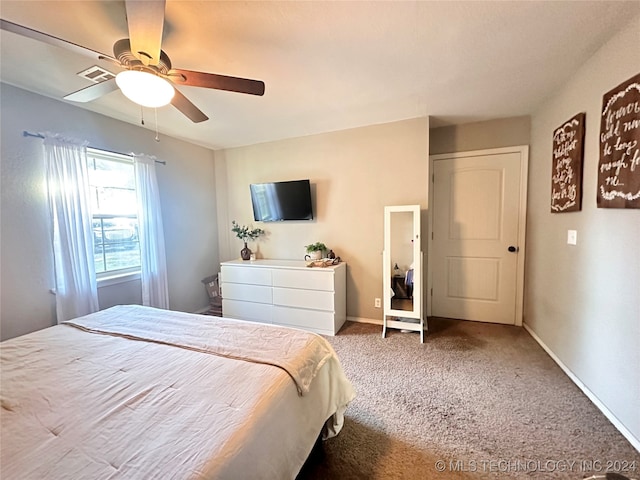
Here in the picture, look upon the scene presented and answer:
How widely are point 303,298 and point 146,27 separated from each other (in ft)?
8.51

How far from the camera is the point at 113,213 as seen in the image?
2904mm

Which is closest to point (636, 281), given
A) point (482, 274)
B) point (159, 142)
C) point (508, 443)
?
point (508, 443)

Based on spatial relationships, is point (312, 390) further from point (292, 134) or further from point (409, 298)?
point (292, 134)

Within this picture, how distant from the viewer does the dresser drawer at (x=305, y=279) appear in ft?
9.93

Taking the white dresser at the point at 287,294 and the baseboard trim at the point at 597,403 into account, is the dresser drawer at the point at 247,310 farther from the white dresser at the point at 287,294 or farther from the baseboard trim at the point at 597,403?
the baseboard trim at the point at 597,403

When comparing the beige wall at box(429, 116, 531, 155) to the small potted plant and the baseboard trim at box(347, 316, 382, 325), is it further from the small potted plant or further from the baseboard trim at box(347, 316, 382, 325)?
the baseboard trim at box(347, 316, 382, 325)

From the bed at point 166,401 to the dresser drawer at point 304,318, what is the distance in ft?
4.95

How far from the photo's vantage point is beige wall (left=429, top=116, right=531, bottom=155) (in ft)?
9.91

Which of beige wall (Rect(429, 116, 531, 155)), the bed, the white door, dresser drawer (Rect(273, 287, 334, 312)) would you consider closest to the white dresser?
dresser drawer (Rect(273, 287, 334, 312))

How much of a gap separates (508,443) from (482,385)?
559mm

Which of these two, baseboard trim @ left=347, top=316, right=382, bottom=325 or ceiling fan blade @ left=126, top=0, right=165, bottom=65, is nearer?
ceiling fan blade @ left=126, top=0, right=165, bottom=65

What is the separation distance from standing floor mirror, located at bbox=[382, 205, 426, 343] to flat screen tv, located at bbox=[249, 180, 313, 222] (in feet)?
3.51

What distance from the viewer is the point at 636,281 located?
1504mm

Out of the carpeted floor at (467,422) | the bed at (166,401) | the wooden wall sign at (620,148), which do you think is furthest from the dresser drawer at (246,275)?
the wooden wall sign at (620,148)
